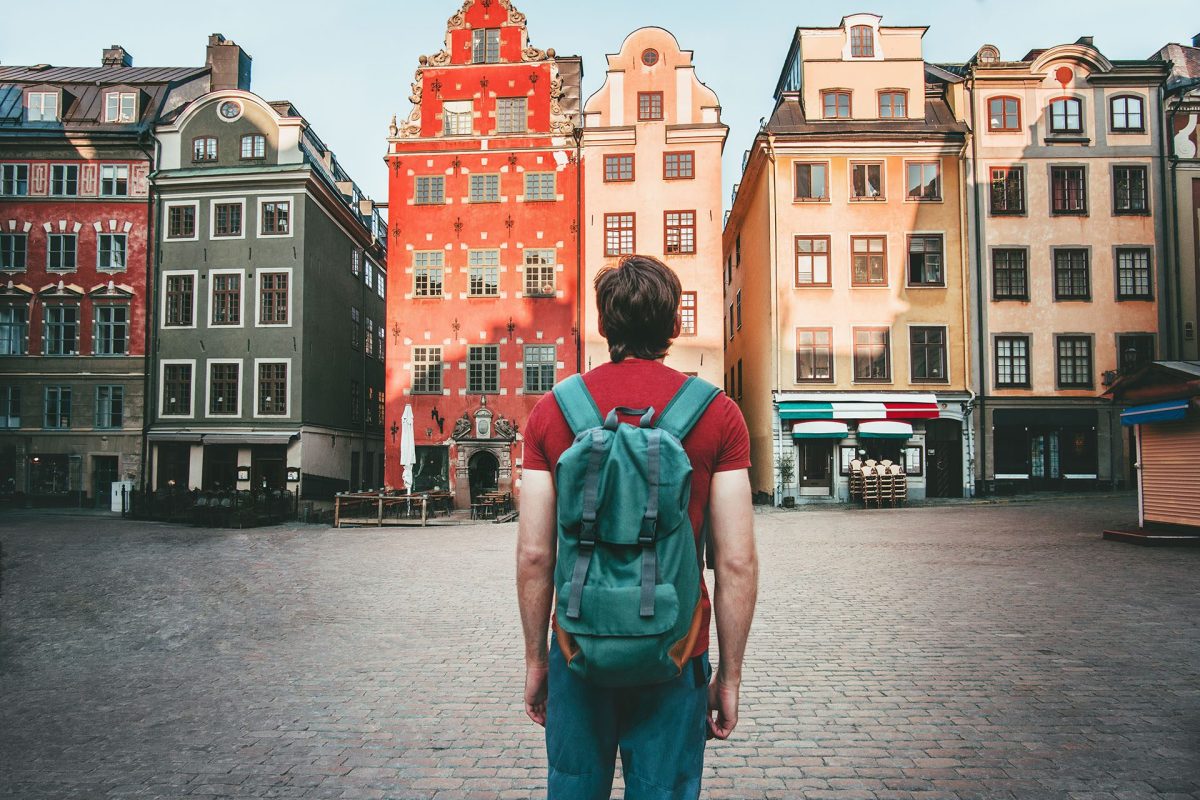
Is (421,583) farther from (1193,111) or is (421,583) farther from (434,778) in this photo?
(1193,111)

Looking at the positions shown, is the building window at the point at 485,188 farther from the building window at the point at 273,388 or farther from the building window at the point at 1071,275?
the building window at the point at 1071,275

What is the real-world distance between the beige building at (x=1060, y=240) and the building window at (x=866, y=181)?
12.0 ft

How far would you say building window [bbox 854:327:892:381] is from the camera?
31.5 meters

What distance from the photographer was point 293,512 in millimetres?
27016

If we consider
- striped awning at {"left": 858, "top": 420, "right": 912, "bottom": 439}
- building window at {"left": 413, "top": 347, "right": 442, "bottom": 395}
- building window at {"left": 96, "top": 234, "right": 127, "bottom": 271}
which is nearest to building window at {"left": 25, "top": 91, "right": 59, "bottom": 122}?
building window at {"left": 96, "top": 234, "right": 127, "bottom": 271}

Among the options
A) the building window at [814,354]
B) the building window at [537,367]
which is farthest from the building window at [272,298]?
the building window at [814,354]

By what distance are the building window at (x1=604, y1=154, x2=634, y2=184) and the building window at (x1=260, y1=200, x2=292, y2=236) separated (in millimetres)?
12843

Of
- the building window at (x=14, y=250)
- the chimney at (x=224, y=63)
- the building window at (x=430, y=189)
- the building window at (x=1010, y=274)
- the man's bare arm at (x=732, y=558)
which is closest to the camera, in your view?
the man's bare arm at (x=732, y=558)

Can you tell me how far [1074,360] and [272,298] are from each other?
31435 mm

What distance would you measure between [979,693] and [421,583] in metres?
8.14

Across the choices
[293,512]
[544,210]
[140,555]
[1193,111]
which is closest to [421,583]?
[140,555]

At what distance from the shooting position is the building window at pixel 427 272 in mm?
33281

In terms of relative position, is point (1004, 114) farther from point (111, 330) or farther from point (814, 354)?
point (111, 330)

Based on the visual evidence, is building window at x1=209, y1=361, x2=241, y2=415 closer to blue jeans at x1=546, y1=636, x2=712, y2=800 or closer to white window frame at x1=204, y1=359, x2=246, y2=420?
white window frame at x1=204, y1=359, x2=246, y2=420
